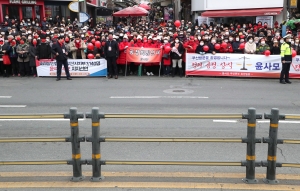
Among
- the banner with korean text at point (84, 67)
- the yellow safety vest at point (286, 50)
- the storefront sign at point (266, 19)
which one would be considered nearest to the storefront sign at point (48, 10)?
the storefront sign at point (266, 19)

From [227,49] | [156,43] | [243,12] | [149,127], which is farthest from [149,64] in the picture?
[243,12]

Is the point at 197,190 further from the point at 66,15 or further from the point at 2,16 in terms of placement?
the point at 66,15

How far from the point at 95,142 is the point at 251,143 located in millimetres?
2004

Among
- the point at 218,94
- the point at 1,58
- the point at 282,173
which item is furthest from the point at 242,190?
the point at 1,58

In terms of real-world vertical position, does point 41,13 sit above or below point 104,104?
above

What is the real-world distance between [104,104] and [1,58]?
24.6 feet

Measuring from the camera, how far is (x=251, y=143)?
5094 mm

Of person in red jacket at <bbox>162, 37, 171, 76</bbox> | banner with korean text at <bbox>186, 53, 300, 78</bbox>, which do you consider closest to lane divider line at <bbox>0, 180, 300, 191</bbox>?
banner with korean text at <bbox>186, 53, 300, 78</bbox>

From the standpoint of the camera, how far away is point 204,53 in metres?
16.5

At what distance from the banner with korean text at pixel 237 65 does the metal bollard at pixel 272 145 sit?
11.4m

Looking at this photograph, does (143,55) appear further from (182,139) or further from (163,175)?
(182,139)

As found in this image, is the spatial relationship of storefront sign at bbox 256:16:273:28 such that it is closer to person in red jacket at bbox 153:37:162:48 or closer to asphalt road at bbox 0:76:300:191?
person in red jacket at bbox 153:37:162:48

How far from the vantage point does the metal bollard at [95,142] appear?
5059 millimetres

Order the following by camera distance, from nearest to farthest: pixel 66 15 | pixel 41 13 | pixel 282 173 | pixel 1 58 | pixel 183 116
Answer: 1. pixel 183 116
2. pixel 282 173
3. pixel 1 58
4. pixel 41 13
5. pixel 66 15
